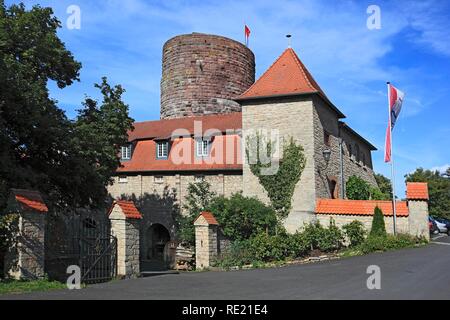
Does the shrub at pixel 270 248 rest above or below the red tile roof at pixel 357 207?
below

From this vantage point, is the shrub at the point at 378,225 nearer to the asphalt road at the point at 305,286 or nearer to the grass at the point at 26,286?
the asphalt road at the point at 305,286

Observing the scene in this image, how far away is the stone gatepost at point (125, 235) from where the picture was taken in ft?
40.7

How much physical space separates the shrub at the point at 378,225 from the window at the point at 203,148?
1000 cm

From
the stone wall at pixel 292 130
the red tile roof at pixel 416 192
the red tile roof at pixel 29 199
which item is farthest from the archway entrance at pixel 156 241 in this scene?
the red tile roof at pixel 29 199

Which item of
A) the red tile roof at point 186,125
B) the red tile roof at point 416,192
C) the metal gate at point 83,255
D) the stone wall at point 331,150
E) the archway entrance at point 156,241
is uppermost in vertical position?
the red tile roof at point 186,125

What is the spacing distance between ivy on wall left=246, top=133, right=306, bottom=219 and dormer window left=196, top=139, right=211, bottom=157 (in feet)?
14.4

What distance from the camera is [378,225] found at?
18797mm

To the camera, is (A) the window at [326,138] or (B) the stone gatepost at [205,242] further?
(A) the window at [326,138]

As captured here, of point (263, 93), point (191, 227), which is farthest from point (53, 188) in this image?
point (263, 93)

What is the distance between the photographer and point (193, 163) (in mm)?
25891

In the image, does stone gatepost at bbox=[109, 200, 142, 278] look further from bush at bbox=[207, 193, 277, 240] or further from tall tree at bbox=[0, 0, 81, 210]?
bush at bbox=[207, 193, 277, 240]

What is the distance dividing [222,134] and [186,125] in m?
3.32

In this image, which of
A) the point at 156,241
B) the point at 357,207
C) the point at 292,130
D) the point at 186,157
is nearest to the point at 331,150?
the point at 292,130

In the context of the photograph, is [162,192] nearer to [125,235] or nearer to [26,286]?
[125,235]
